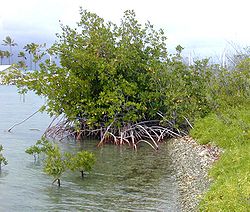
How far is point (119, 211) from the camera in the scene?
10375 millimetres

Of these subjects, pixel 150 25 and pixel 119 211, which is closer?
pixel 119 211

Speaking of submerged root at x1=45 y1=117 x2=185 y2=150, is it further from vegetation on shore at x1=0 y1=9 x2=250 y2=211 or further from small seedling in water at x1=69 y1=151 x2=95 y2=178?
small seedling in water at x1=69 y1=151 x2=95 y2=178

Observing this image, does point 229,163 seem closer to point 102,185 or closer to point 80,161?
point 102,185

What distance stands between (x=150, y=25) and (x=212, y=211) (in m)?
14.0

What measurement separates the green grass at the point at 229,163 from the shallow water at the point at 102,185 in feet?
4.47

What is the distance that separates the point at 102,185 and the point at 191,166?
126 inches

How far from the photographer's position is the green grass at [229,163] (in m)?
8.61

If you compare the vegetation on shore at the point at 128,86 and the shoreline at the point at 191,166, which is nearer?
the shoreline at the point at 191,166

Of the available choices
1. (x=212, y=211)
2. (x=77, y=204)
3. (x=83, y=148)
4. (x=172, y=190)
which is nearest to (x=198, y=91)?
(x=83, y=148)

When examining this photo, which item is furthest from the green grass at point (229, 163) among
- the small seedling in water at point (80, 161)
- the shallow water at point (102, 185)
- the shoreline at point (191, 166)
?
the small seedling in water at point (80, 161)

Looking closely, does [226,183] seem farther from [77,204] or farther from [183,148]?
[183,148]

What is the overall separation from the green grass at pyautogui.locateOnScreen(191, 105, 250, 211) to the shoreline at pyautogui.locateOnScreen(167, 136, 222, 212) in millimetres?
340

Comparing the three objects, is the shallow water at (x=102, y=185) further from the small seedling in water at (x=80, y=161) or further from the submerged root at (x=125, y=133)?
the submerged root at (x=125, y=133)

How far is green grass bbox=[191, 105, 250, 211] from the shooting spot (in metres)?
8.61
